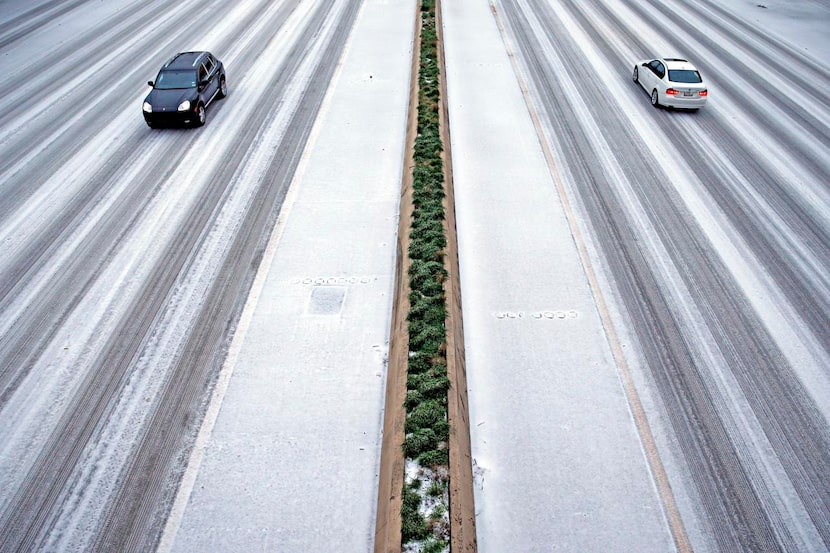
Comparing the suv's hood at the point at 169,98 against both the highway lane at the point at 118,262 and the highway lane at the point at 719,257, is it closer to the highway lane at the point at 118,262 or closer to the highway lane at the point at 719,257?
the highway lane at the point at 118,262

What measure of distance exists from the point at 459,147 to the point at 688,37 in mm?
15028

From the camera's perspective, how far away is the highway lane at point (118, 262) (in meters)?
7.42

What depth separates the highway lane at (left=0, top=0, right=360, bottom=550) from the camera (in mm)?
7422

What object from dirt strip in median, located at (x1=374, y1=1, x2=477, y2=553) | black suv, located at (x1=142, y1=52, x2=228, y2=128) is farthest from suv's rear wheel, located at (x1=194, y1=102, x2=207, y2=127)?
dirt strip in median, located at (x1=374, y1=1, x2=477, y2=553)

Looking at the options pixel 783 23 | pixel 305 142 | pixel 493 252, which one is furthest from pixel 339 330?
pixel 783 23

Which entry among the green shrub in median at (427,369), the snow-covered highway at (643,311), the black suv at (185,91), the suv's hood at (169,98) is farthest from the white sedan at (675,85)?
the suv's hood at (169,98)

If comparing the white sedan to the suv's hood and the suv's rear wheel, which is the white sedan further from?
the suv's hood

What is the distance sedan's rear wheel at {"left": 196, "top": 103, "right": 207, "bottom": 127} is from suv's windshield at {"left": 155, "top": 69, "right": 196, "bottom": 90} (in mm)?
655

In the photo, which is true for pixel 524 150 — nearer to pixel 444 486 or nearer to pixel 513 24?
pixel 444 486

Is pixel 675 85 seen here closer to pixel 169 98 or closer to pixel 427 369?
pixel 427 369

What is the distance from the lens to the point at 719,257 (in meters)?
11.4

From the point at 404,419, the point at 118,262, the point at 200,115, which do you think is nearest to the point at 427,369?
the point at 404,419

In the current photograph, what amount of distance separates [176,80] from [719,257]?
1446cm

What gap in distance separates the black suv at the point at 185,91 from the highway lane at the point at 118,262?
46cm
